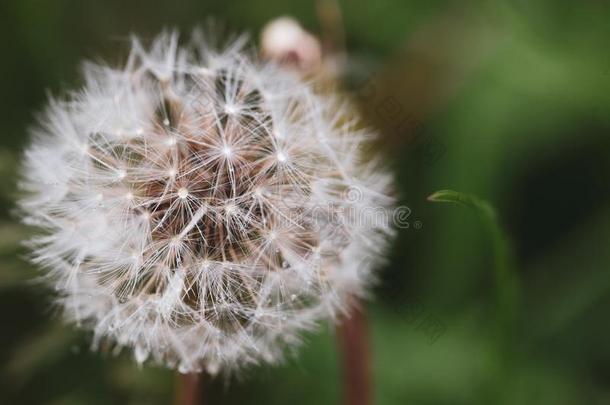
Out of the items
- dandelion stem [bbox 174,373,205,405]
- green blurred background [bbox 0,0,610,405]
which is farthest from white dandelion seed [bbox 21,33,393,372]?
green blurred background [bbox 0,0,610,405]

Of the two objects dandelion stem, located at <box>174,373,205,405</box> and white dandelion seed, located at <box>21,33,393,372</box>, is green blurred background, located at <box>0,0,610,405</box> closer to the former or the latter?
dandelion stem, located at <box>174,373,205,405</box>

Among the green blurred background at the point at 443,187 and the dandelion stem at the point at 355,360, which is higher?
the green blurred background at the point at 443,187

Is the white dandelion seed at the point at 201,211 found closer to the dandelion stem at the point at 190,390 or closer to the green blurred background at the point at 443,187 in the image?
the dandelion stem at the point at 190,390

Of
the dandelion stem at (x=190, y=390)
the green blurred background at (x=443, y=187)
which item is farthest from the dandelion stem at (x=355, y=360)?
the dandelion stem at (x=190, y=390)

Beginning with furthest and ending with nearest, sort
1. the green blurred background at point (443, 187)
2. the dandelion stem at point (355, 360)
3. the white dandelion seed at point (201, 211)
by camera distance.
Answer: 1. the green blurred background at point (443, 187)
2. the dandelion stem at point (355, 360)
3. the white dandelion seed at point (201, 211)

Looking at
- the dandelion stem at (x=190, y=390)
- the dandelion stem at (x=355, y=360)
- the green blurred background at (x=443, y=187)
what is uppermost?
the green blurred background at (x=443, y=187)

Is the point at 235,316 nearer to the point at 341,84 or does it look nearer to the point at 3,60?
the point at 341,84

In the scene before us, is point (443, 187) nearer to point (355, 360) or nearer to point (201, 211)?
point (355, 360)
